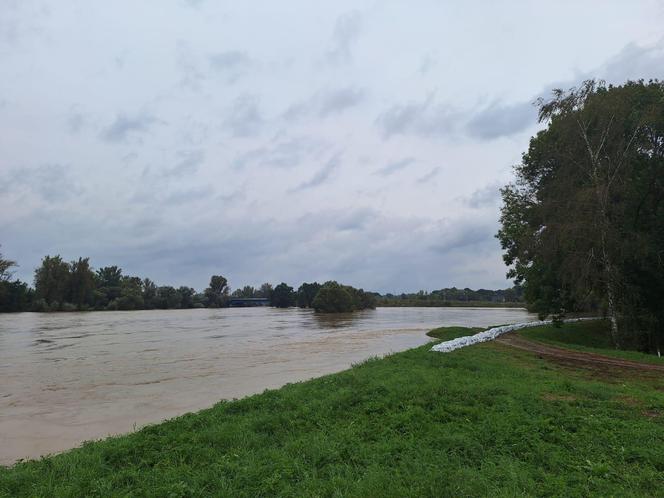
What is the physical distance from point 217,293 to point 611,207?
133794mm

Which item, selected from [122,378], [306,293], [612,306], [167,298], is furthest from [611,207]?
[306,293]

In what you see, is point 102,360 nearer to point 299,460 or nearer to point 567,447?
point 299,460

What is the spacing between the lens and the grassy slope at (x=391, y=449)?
5.68 m

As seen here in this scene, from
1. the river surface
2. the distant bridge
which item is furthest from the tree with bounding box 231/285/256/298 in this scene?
the river surface

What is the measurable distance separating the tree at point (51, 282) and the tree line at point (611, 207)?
98.0 metres

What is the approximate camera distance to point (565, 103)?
2338 centimetres

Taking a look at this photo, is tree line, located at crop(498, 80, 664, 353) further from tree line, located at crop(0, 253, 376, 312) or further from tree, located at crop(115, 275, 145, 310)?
tree, located at crop(115, 275, 145, 310)

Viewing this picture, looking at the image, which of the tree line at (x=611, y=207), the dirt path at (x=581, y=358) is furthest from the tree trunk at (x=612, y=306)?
the dirt path at (x=581, y=358)

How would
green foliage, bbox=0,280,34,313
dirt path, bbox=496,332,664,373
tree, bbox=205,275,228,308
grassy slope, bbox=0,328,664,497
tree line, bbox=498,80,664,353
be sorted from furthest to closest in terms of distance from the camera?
tree, bbox=205,275,228,308
green foliage, bbox=0,280,34,313
tree line, bbox=498,80,664,353
dirt path, bbox=496,332,664,373
grassy slope, bbox=0,328,664,497

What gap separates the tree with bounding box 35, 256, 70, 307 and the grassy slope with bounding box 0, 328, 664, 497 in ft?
335

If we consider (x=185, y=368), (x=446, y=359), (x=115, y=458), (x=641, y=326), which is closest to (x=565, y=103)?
(x=641, y=326)

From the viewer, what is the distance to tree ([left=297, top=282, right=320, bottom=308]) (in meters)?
145

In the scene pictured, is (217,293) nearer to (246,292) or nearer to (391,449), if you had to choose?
(246,292)

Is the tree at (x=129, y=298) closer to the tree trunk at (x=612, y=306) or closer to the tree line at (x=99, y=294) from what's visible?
the tree line at (x=99, y=294)
